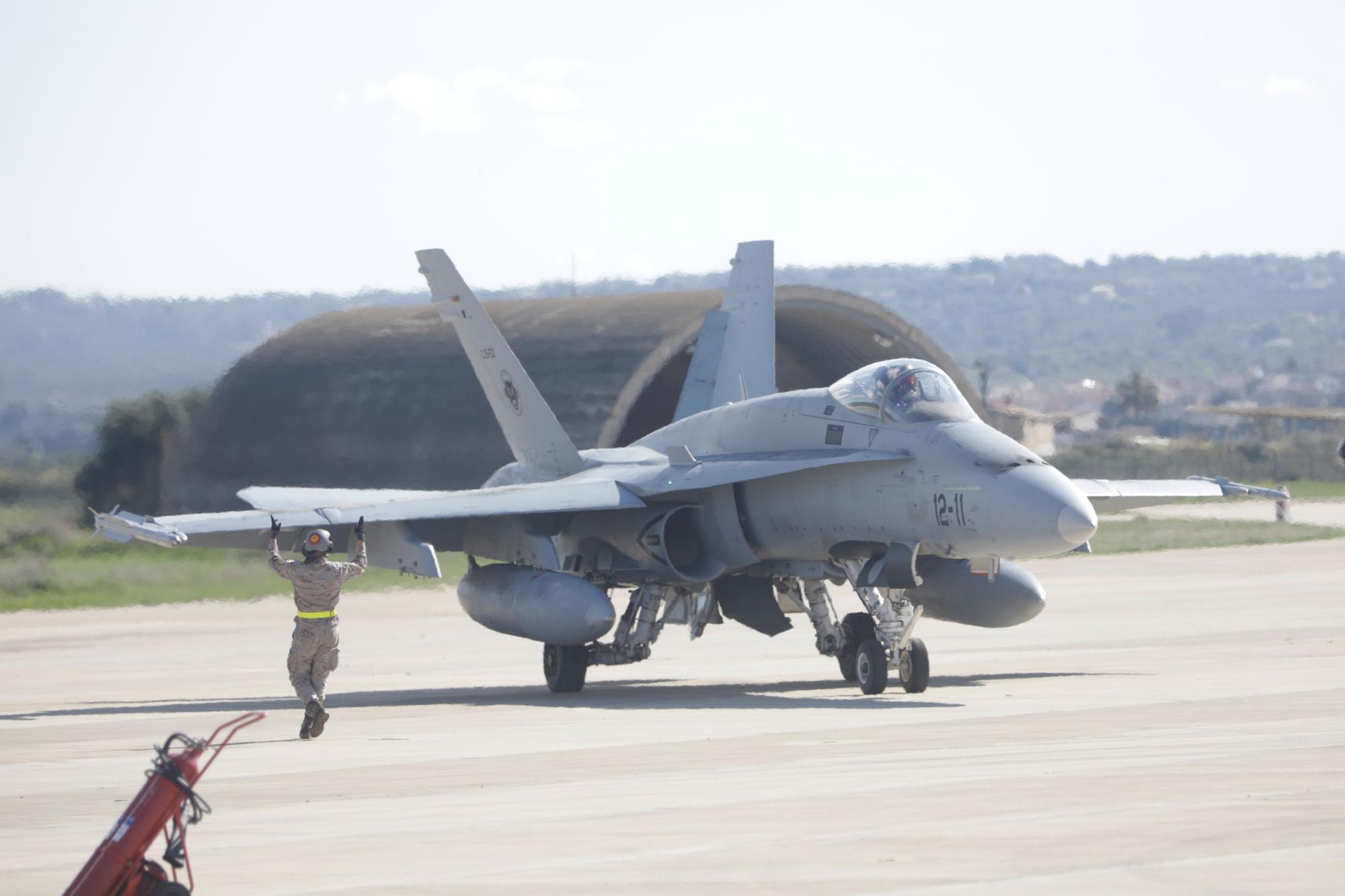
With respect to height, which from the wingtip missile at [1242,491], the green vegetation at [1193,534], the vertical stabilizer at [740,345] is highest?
the vertical stabilizer at [740,345]

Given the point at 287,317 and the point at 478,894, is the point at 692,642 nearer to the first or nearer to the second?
the point at 478,894

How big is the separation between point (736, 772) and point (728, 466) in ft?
20.6

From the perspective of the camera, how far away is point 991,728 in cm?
1227

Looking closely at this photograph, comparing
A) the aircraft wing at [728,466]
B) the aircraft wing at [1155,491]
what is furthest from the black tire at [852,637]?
the aircraft wing at [1155,491]

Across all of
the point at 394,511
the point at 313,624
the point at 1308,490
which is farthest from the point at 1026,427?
the point at 313,624

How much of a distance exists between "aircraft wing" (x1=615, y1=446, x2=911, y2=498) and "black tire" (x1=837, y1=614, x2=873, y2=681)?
4.80 feet

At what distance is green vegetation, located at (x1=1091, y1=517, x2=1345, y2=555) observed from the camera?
126 ft

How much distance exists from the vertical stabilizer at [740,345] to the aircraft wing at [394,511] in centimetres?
323

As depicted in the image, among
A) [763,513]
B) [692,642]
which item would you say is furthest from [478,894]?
[692,642]

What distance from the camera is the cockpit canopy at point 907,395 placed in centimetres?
1537

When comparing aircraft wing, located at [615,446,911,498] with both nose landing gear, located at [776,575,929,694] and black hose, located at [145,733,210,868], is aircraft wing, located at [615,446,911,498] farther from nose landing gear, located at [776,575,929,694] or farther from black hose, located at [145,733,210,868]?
black hose, located at [145,733,210,868]

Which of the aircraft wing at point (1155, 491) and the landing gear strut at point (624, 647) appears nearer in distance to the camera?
the landing gear strut at point (624, 647)

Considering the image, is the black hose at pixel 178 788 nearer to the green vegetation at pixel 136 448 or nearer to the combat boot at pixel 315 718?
the combat boot at pixel 315 718

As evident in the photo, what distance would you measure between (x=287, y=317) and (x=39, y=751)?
33.0 m
